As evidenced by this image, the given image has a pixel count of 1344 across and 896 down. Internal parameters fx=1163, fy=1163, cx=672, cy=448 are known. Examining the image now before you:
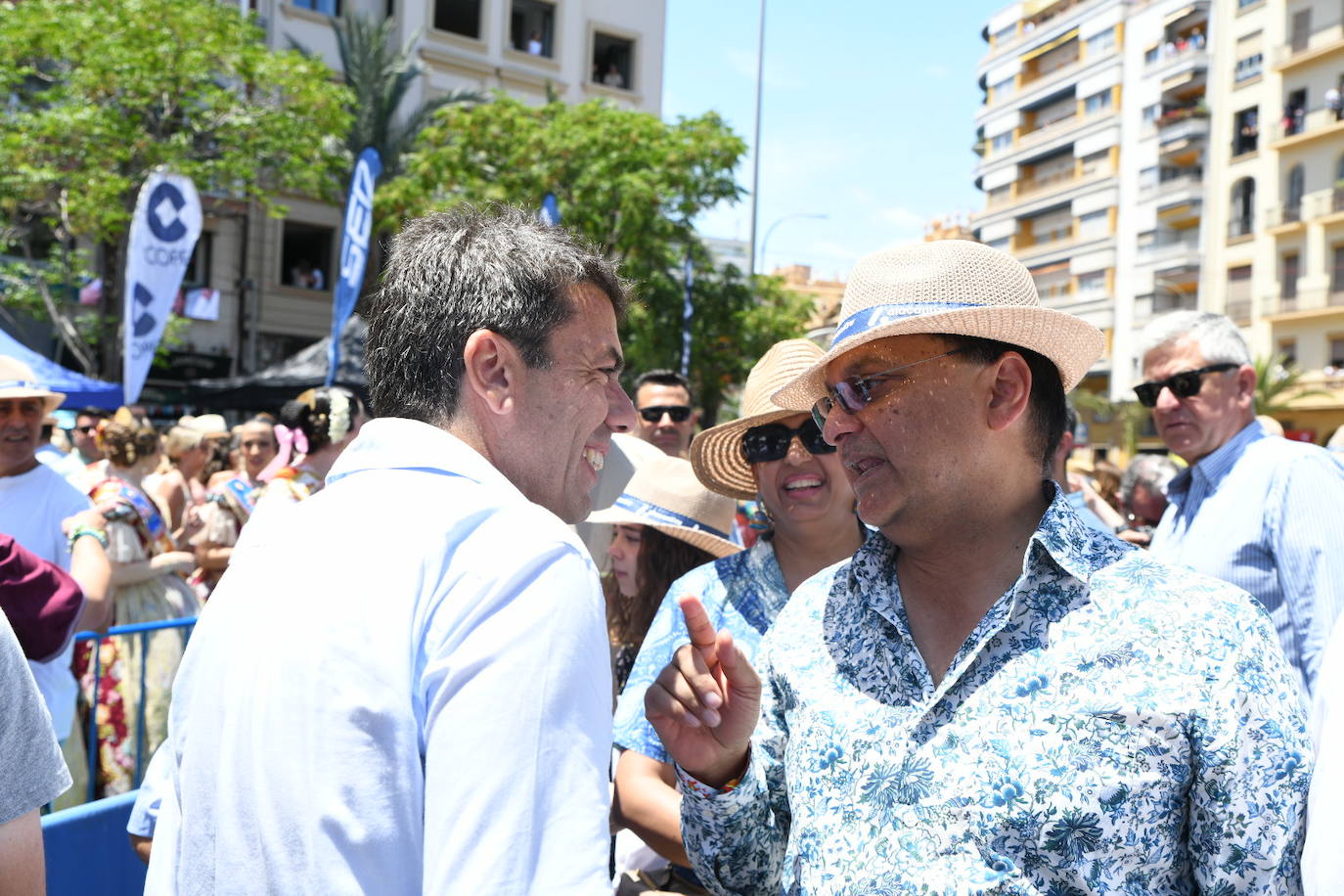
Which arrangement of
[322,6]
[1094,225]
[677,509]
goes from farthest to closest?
[1094,225], [322,6], [677,509]

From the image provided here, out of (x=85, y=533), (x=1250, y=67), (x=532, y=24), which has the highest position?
(x=1250, y=67)

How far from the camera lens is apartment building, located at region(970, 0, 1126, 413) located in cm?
5216

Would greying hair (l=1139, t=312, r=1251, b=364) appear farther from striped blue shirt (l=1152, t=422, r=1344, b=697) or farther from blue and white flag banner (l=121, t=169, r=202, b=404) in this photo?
blue and white flag banner (l=121, t=169, r=202, b=404)

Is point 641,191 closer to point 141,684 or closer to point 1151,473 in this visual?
point 1151,473

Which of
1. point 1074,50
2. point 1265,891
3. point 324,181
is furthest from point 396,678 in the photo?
point 1074,50

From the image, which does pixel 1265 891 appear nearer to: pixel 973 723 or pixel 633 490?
pixel 973 723

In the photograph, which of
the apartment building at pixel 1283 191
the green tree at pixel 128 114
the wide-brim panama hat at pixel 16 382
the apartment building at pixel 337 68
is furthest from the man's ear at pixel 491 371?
the apartment building at pixel 1283 191

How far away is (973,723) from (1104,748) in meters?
0.18

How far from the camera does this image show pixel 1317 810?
5.05ft

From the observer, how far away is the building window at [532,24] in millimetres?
31891

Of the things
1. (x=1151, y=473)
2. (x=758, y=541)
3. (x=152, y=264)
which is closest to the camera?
(x=758, y=541)

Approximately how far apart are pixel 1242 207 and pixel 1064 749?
4890 cm

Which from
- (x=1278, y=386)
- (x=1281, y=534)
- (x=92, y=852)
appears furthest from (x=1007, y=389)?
(x=1278, y=386)

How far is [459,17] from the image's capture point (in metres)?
31.5
